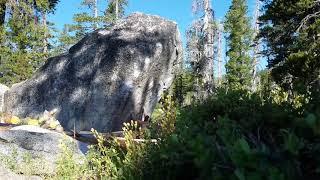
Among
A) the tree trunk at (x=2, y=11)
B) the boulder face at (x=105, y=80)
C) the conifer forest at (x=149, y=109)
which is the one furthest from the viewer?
the tree trunk at (x=2, y=11)

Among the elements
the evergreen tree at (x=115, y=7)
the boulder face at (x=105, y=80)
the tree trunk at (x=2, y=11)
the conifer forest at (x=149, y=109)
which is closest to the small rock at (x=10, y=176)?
the conifer forest at (x=149, y=109)

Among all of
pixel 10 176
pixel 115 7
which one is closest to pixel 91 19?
pixel 115 7

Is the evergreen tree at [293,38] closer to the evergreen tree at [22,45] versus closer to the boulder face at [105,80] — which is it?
the boulder face at [105,80]

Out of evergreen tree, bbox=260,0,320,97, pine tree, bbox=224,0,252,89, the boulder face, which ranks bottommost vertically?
the boulder face

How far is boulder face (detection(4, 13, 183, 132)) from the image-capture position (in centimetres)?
1159

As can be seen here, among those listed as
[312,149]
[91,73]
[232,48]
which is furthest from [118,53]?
[232,48]

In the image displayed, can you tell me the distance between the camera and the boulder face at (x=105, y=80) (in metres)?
11.6

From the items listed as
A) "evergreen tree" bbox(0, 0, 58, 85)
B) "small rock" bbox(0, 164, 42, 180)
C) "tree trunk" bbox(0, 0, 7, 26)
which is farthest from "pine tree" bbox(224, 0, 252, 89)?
"small rock" bbox(0, 164, 42, 180)

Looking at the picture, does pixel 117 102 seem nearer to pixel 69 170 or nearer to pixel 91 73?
pixel 91 73

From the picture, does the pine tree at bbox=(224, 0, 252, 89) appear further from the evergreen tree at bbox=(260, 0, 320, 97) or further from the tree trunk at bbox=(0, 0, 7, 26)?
the tree trunk at bbox=(0, 0, 7, 26)

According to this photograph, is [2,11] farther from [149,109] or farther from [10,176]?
[10,176]

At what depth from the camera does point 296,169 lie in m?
1.33

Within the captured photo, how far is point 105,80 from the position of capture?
38.9 feet

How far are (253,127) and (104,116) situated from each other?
937 centimetres
